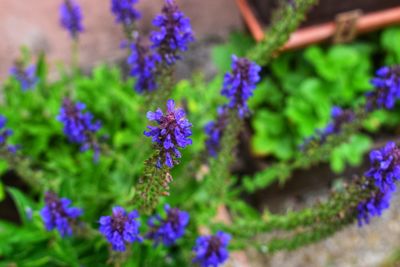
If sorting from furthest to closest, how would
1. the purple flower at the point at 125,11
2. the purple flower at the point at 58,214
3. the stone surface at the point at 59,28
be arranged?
the stone surface at the point at 59,28 → the purple flower at the point at 125,11 → the purple flower at the point at 58,214

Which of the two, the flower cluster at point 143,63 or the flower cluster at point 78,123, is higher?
the flower cluster at point 143,63

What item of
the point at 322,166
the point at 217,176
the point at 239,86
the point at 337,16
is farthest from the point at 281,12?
the point at 322,166

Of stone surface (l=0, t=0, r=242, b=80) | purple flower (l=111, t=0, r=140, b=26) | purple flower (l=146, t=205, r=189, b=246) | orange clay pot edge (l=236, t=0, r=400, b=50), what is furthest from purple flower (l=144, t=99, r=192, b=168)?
stone surface (l=0, t=0, r=242, b=80)

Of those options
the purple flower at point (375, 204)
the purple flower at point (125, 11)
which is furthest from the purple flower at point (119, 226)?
the purple flower at point (125, 11)

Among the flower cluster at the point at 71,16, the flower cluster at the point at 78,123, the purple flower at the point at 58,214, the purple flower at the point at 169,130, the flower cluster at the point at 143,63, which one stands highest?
the flower cluster at the point at 71,16

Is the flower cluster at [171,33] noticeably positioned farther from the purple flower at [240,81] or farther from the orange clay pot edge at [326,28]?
the orange clay pot edge at [326,28]

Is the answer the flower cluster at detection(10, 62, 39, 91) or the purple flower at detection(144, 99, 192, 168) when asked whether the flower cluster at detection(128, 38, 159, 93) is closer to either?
the purple flower at detection(144, 99, 192, 168)

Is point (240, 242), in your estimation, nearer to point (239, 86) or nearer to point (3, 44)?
point (239, 86)
